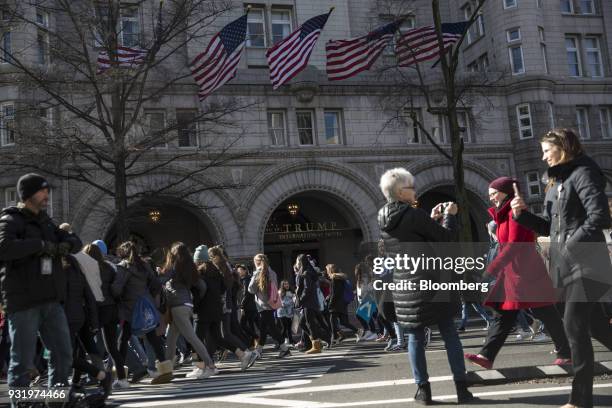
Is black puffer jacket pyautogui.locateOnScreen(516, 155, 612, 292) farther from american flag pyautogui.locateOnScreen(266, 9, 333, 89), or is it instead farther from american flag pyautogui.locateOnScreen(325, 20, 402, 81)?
american flag pyautogui.locateOnScreen(325, 20, 402, 81)

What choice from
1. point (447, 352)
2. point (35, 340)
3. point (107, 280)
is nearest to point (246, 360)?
point (107, 280)

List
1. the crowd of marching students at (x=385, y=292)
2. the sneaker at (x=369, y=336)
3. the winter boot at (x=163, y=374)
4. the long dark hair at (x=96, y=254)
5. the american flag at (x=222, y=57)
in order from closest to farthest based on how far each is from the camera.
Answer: the crowd of marching students at (x=385, y=292) → the long dark hair at (x=96, y=254) → the winter boot at (x=163, y=374) → the sneaker at (x=369, y=336) → the american flag at (x=222, y=57)

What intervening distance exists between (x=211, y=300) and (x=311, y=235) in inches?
788

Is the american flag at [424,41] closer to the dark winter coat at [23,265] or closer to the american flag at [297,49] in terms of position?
the american flag at [297,49]

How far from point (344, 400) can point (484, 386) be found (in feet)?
4.66

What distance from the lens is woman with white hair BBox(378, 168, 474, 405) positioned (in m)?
6.51

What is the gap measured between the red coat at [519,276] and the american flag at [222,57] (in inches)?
577

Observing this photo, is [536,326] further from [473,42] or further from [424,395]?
[473,42]

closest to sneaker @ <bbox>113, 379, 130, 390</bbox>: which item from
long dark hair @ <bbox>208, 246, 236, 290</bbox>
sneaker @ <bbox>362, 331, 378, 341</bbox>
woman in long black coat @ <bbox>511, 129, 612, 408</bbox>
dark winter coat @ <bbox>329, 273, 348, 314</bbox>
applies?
long dark hair @ <bbox>208, 246, 236, 290</bbox>

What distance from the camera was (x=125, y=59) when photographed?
19.2m

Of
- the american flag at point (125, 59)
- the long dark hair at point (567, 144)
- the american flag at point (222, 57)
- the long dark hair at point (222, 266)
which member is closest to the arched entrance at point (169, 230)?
the american flag at point (222, 57)

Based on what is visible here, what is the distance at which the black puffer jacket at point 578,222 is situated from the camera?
17.6 feet

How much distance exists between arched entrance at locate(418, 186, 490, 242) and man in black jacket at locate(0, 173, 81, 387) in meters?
26.1

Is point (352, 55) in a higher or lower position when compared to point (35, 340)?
higher
